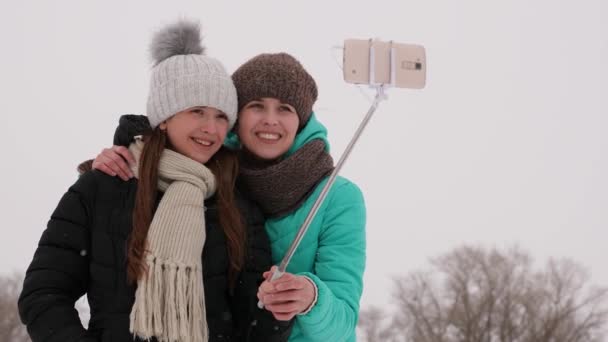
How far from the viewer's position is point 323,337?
117 inches

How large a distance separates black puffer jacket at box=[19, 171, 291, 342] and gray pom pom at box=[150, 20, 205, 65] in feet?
2.65

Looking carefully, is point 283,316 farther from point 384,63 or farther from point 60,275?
point 384,63

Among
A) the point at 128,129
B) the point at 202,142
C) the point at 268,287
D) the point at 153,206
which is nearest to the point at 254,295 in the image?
the point at 268,287

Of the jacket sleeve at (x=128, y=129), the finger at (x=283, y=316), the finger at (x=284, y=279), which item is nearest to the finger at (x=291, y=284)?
the finger at (x=284, y=279)

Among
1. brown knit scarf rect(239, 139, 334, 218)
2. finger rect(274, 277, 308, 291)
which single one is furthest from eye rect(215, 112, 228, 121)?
finger rect(274, 277, 308, 291)

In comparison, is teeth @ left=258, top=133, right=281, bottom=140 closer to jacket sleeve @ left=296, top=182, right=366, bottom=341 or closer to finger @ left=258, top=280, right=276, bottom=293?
jacket sleeve @ left=296, top=182, right=366, bottom=341

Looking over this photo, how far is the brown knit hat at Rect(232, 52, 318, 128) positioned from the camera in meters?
3.43

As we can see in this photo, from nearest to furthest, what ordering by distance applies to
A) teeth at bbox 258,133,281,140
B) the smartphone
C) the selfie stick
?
the selfie stick
the smartphone
teeth at bbox 258,133,281,140

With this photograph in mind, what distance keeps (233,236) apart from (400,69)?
970 millimetres

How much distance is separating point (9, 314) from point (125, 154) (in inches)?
957

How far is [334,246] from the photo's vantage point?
126 inches

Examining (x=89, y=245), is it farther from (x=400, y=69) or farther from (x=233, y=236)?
(x=400, y=69)

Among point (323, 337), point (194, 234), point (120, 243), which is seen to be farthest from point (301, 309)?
point (120, 243)

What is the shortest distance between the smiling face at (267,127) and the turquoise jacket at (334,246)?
0.08 meters
